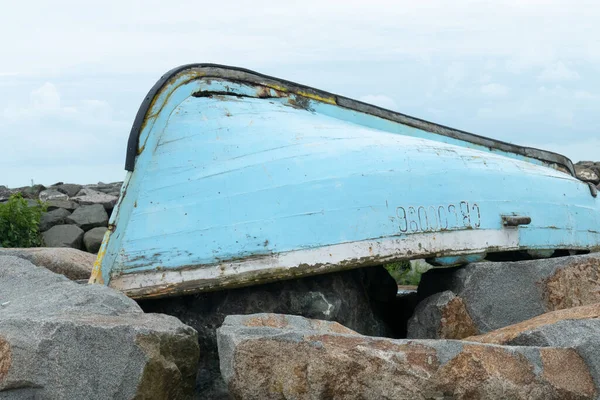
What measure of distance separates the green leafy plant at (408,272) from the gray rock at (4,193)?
7220mm

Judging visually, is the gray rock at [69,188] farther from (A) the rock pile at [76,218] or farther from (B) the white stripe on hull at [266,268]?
(B) the white stripe on hull at [266,268]

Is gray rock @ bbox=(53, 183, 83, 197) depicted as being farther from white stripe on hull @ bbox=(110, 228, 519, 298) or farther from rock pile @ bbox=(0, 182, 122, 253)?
white stripe on hull @ bbox=(110, 228, 519, 298)

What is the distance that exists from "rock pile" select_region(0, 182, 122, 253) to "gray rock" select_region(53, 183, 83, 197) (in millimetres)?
50

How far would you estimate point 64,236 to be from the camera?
34.3ft

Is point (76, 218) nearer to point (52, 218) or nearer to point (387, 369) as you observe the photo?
point (52, 218)

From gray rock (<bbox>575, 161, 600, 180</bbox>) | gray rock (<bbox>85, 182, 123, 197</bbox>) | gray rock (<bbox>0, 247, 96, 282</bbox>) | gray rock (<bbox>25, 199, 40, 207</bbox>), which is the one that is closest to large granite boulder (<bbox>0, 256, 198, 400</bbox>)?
gray rock (<bbox>0, 247, 96, 282</bbox>)

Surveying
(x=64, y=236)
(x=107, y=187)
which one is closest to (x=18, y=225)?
(x=64, y=236)

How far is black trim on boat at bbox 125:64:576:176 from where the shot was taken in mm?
4684

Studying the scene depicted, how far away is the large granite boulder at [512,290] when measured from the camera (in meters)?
4.78

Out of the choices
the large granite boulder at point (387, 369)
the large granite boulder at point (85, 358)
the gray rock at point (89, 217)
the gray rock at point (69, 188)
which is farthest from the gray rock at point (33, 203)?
the large granite boulder at point (387, 369)

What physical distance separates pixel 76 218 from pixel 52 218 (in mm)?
288

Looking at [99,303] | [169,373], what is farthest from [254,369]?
[99,303]

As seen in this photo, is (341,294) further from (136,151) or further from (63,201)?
(63,201)

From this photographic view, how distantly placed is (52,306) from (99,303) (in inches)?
8.1
